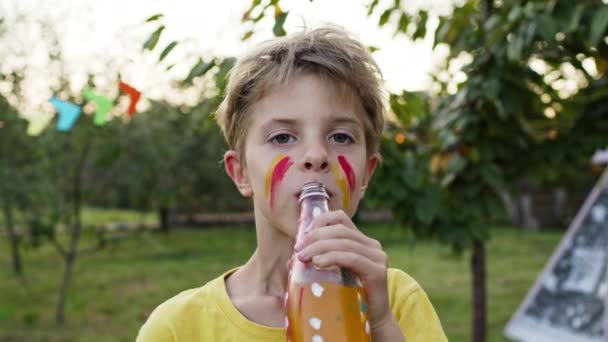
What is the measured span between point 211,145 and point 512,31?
1461 centimetres

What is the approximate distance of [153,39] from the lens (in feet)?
8.98

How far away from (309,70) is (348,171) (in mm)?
227

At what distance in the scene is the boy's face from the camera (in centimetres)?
143

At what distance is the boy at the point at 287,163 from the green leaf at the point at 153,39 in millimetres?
1091

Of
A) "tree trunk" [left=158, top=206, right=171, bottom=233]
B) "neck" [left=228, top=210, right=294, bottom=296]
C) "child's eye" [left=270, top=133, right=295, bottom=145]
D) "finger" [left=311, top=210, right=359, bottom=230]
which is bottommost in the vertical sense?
"tree trunk" [left=158, top=206, right=171, bottom=233]

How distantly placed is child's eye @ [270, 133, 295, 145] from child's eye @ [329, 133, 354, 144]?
0.08m

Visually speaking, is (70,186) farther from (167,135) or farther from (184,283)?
(167,135)

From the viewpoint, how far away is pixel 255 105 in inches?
61.7

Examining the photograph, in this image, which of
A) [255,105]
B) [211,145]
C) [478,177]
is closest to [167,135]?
[211,145]

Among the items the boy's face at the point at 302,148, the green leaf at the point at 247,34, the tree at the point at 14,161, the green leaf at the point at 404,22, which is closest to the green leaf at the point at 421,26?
the green leaf at the point at 404,22

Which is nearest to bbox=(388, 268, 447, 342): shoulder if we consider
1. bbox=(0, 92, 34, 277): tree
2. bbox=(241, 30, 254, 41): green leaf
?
bbox=(241, 30, 254, 41): green leaf

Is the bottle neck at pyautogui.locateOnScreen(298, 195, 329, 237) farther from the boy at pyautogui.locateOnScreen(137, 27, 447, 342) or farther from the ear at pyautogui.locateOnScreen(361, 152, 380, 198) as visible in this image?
the ear at pyautogui.locateOnScreen(361, 152, 380, 198)

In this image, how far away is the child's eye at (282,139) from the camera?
148cm

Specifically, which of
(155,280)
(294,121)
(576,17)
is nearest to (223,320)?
(294,121)
